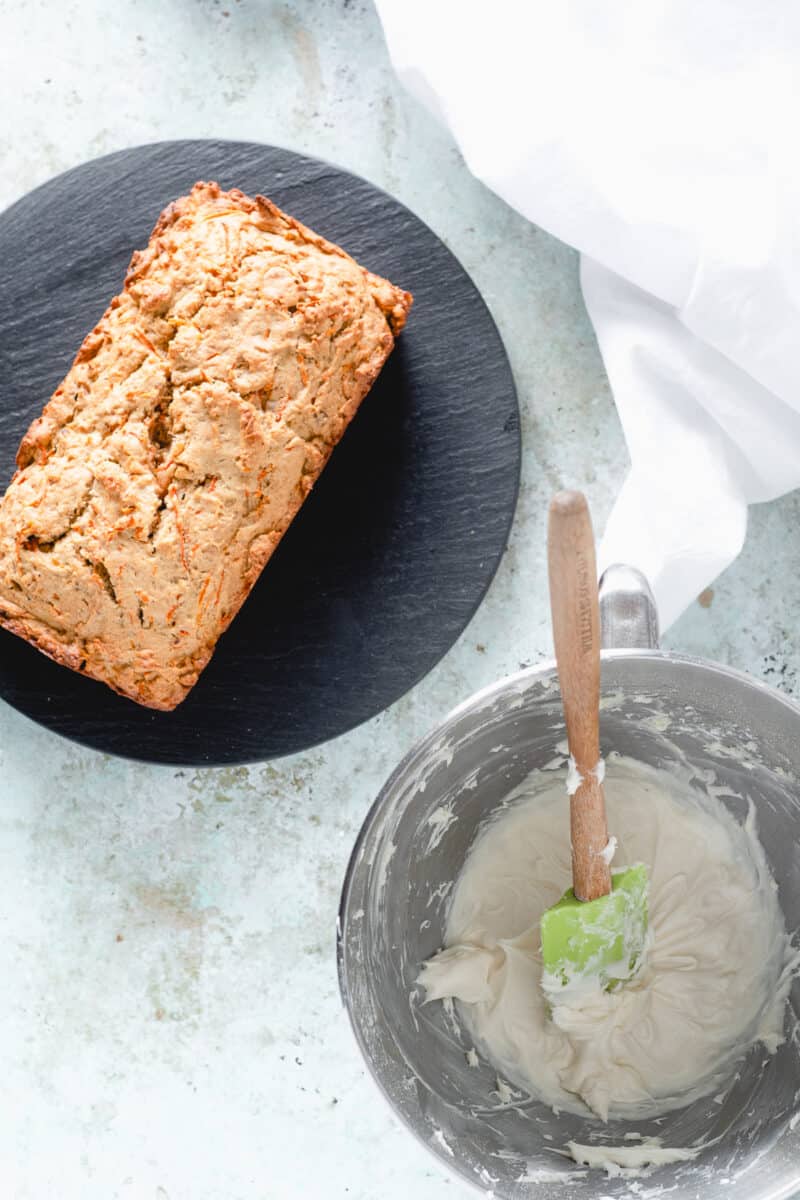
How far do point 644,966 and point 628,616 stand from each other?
1.98ft

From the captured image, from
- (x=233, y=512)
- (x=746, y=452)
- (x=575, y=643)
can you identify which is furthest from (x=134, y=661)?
(x=746, y=452)

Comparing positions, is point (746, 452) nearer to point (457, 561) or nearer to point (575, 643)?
point (457, 561)

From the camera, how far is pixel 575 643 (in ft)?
4.61

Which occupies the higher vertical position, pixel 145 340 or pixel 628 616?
pixel 145 340

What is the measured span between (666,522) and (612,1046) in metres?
0.81

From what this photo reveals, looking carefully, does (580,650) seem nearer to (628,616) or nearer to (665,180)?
(628,616)

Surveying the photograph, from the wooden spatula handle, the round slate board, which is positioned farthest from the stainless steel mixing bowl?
the round slate board

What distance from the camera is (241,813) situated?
212 cm

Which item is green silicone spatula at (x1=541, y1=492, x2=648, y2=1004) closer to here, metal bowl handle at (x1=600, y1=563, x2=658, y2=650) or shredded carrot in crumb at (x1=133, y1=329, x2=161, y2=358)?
metal bowl handle at (x1=600, y1=563, x2=658, y2=650)

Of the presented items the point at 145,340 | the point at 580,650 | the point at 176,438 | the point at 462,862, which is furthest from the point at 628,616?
the point at 145,340

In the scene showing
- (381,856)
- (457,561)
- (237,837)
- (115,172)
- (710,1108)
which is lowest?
(710,1108)

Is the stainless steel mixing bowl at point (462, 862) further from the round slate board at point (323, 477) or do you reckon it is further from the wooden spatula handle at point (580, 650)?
the round slate board at point (323, 477)

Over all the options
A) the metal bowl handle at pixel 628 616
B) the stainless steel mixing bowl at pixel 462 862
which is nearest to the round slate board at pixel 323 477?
the stainless steel mixing bowl at pixel 462 862

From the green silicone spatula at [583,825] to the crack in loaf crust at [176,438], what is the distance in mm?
594
